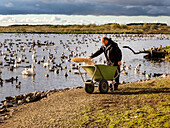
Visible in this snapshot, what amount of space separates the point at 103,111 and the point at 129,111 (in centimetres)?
89

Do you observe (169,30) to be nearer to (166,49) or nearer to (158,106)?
(166,49)

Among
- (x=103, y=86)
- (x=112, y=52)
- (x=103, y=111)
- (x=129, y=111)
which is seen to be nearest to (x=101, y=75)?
(x=103, y=86)

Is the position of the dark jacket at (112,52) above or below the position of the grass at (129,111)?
above

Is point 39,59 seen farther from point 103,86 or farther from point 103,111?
point 103,111

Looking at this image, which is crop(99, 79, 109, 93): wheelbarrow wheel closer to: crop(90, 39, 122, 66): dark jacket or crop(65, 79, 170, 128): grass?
crop(65, 79, 170, 128): grass

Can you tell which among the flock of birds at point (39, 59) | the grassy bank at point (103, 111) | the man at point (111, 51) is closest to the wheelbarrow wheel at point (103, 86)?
the grassy bank at point (103, 111)

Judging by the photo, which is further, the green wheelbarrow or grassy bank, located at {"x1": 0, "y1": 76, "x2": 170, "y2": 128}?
the green wheelbarrow

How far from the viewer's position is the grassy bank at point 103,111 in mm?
8636

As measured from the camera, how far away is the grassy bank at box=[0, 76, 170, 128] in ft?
28.3

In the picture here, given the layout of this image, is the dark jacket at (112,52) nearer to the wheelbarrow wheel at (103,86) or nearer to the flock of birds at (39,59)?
the wheelbarrow wheel at (103,86)

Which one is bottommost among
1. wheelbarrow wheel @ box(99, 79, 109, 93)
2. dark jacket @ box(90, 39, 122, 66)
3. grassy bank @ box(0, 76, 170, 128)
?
grassy bank @ box(0, 76, 170, 128)

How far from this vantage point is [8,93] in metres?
19.9

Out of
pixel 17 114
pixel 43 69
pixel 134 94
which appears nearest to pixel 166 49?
pixel 43 69

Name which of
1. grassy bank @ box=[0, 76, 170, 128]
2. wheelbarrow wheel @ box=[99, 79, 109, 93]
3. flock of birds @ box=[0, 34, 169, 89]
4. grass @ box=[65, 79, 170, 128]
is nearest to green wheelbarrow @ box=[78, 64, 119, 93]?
wheelbarrow wheel @ box=[99, 79, 109, 93]
